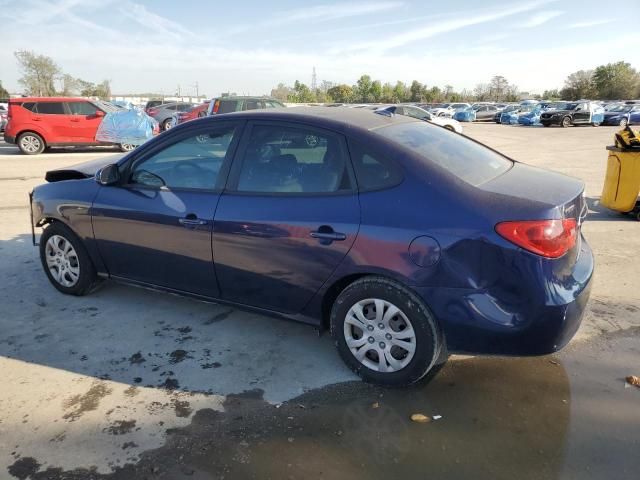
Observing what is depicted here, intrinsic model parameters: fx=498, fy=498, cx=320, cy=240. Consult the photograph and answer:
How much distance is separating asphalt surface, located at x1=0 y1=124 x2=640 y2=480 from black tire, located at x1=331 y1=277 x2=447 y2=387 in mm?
108

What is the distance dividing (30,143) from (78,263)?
12947 millimetres

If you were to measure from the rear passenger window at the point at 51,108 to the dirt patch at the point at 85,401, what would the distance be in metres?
14.2

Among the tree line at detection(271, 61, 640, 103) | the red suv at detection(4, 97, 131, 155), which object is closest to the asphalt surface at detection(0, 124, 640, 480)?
the red suv at detection(4, 97, 131, 155)

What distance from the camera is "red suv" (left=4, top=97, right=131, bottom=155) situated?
14.7 metres

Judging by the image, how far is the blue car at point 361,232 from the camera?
2.65m

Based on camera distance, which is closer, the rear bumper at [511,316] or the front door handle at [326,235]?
the rear bumper at [511,316]

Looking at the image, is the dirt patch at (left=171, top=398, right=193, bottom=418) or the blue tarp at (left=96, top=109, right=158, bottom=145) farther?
the blue tarp at (left=96, top=109, right=158, bottom=145)

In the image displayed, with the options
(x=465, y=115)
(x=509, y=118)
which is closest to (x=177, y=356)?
(x=509, y=118)

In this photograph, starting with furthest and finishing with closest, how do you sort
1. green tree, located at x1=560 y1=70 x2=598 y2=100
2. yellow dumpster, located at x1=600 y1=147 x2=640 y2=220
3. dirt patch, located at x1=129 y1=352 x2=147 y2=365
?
green tree, located at x1=560 y1=70 x2=598 y2=100 < yellow dumpster, located at x1=600 y1=147 x2=640 y2=220 < dirt patch, located at x1=129 y1=352 x2=147 y2=365

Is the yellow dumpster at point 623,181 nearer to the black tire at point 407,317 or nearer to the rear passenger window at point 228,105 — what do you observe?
the black tire at point 407,317

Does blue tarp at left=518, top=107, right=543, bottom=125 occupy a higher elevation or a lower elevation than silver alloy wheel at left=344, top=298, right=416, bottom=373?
higher

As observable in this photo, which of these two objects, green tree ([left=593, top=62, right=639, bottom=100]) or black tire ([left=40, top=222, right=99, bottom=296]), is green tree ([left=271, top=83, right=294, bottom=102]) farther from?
black tire ([left=40, top=222, right=99, bottom=296])

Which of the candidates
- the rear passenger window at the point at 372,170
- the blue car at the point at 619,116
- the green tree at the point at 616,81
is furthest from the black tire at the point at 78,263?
the green tree at the point at 616,81

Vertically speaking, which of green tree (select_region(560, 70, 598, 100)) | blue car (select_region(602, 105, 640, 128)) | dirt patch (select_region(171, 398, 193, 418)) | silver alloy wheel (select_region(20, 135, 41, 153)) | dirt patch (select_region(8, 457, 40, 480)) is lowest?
dirt patch (select_region(171, 398, 193, 418))
